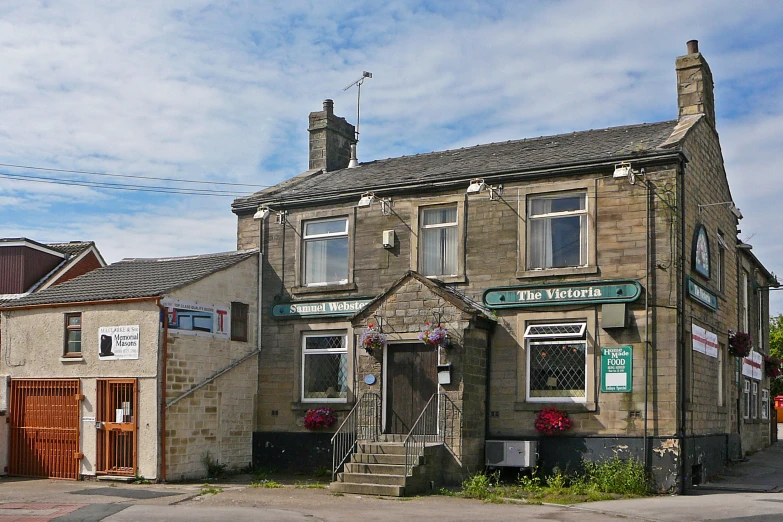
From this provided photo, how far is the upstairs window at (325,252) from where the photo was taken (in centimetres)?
2120

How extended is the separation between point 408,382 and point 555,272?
3.72 metres

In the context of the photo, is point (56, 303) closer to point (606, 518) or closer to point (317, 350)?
point (317, 350)

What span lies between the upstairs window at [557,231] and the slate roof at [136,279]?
689cm

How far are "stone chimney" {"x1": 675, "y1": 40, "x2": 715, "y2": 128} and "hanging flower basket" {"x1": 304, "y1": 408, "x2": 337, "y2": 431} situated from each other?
33.1 feet

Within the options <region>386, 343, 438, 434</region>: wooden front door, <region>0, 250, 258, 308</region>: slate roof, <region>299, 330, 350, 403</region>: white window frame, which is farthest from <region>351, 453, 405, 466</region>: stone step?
<region>0, 250, 258, 308</region>: slate roof

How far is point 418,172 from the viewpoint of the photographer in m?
21.1

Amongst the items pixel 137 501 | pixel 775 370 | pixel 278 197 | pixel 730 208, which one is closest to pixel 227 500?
pixel 137 501

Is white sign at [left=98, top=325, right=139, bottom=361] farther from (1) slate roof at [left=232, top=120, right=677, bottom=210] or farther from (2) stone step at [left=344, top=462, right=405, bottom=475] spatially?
(2) stone step at [left=344, top=462, right=405, bottom=475]

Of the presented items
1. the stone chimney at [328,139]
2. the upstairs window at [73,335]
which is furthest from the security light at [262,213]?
the upstairs window at [73,335]

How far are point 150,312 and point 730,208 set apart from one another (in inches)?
528

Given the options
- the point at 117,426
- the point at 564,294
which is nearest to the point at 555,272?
the point at 564,294

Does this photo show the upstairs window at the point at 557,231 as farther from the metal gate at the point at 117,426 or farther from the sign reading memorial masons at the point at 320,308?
the metal gate at the point at 117,426

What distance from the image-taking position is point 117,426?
18.8m

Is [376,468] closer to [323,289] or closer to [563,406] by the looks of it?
[563,406]
